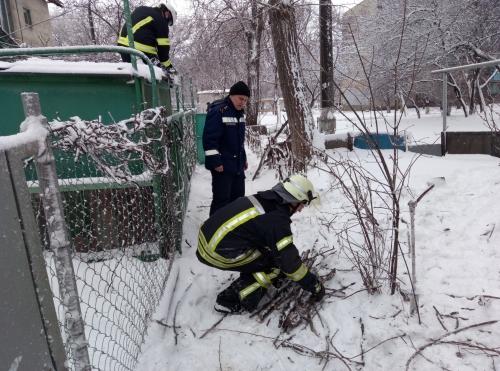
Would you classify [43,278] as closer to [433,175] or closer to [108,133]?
[108,133]

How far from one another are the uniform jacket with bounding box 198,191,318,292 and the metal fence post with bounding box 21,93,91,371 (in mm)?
1628

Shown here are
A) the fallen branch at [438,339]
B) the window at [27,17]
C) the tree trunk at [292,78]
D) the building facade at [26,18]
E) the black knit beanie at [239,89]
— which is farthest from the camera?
the window at [27,17]

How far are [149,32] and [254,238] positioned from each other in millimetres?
3485

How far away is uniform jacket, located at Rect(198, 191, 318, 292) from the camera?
114 inches

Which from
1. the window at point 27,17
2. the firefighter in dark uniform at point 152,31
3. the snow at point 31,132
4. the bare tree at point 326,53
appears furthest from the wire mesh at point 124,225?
the window at point 27,17

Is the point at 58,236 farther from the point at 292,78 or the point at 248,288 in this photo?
the point at 292,78

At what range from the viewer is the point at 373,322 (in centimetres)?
276

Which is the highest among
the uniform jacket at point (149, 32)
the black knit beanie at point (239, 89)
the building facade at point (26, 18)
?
the building facade at point (26, 18)

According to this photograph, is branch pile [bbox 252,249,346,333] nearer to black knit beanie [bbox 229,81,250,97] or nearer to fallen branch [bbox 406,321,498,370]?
fallen branch [bbox 406,321,498,370]

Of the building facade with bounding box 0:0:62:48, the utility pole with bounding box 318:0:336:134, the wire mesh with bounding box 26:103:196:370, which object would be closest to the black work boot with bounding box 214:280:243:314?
the wire mesh with bounding box 26:103:196:370

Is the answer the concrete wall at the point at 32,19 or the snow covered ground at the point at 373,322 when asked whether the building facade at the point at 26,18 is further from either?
the snow covered ground at the point at 373,322

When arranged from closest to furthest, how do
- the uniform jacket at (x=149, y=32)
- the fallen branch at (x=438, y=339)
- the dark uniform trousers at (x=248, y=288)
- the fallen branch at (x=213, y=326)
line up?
the fallen branch at (x=438, y=339), the fallen branch at (x=213, y=326), the dark uniform trousers at (x=248, y=288), the uniform jacket at (x=149, y=32)

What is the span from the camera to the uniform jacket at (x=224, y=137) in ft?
14.3

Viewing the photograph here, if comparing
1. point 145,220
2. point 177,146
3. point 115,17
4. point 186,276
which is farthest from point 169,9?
point 115,17
